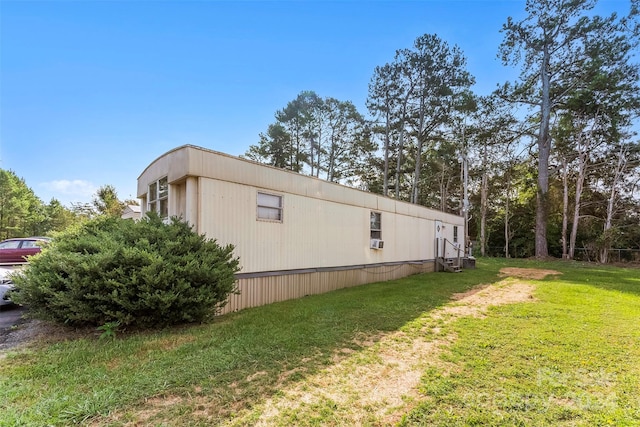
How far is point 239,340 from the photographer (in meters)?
3.86

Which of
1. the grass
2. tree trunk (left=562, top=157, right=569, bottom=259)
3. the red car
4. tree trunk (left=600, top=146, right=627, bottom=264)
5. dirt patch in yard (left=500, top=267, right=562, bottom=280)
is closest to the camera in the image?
the grass

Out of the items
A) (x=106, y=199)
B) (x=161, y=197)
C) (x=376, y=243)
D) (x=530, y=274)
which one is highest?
(x=106, y=199)

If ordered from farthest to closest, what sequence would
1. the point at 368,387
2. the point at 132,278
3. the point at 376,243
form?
the point at 376,243 < the point at 132,278 < the point at 368,387

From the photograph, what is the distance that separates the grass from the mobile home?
134 cm

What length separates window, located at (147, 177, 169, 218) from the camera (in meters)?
6.35

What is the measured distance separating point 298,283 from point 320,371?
13.3 ft

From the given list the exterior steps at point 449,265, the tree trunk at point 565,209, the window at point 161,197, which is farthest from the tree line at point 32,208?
the tree trunk at point 565,209

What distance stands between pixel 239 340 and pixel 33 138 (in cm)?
1274

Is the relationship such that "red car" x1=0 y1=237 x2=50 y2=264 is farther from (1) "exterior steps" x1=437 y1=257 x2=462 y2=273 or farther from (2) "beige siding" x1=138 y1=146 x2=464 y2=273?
(1) "exterior steps" x1=437 y1=257 x2=462 y2=273

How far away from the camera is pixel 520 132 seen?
68.3 feet

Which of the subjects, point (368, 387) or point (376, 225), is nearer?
point (368, 387)

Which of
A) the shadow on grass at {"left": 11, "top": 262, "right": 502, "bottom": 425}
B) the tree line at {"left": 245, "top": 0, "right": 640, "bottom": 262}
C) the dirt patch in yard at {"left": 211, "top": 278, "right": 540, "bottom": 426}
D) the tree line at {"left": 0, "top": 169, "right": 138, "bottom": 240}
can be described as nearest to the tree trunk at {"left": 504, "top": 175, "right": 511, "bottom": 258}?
the tree line at {"left": 245, "top": 0, "right": 640, "bottom": 262}

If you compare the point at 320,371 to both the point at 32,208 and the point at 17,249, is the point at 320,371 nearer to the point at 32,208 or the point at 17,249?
the point at 17,249

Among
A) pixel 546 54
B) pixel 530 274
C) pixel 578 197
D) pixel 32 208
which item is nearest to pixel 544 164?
pixel 578 197
